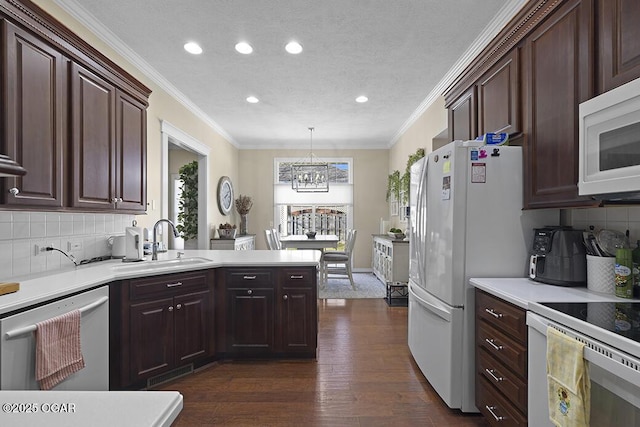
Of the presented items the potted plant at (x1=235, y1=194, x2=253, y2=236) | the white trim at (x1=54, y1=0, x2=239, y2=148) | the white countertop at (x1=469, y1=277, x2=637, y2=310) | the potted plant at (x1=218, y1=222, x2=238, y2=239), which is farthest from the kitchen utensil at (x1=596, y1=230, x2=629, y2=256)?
the potted plant at (x1=235, y1=194, x2=253, y2=236)

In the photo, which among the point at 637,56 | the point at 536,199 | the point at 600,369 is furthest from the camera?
the point at 536,199

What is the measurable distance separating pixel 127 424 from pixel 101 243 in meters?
2.82

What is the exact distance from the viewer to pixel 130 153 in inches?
116

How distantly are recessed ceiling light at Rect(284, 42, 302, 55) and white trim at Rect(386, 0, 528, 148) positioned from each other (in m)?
1.68

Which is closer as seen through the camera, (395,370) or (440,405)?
(440,405)

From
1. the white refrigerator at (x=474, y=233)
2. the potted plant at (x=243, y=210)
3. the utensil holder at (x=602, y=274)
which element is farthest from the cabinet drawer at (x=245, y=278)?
the potted plant at (x=243, y=210)

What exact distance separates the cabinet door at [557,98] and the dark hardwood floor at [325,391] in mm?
1510

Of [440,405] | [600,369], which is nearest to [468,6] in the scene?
[600,369]

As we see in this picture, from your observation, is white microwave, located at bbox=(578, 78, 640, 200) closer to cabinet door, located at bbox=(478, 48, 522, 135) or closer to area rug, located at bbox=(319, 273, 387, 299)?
cabinet door, located at bbox=(478, 48, 522, 135)

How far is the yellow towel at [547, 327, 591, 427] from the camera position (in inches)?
48.7

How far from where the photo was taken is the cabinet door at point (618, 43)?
1413 mm

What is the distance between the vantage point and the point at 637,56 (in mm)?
1395

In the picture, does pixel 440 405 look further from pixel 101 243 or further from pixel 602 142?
pixel 101 243

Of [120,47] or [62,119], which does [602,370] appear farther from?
[120,47]
